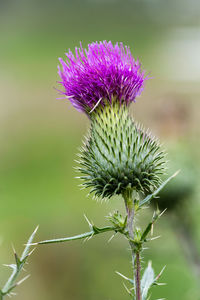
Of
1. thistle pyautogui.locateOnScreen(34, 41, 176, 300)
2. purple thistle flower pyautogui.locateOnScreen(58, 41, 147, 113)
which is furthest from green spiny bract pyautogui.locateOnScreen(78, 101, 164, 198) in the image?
purple thistle flower pyautogui.locateOnScreen(58, 41, 147, 113)

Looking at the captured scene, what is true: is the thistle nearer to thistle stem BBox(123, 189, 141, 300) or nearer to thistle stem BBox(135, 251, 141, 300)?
thistle stem BBox(123, 189, 141, 300)

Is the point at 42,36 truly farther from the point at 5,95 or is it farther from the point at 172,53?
the point at 5,95

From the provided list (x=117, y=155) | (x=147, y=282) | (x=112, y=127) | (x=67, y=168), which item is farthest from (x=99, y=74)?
(x=67, y=168)

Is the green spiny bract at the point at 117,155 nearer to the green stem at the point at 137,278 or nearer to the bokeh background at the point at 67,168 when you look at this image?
the green stem at the point at 137,278

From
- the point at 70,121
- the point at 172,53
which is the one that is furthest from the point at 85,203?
the point at 172,53

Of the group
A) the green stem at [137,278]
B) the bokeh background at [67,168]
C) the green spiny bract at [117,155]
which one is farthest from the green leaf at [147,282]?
the bokeh background at [67,168]

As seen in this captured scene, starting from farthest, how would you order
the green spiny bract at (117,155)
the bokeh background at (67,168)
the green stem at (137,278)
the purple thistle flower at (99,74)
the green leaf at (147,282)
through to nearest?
1. the bokeh background at (67,168)
2. the purple thistle flower at (99,74)
3. the green spiny bract at (117,155)
4. the green leaf at (147,282)
5. the green stem at (137,278)
